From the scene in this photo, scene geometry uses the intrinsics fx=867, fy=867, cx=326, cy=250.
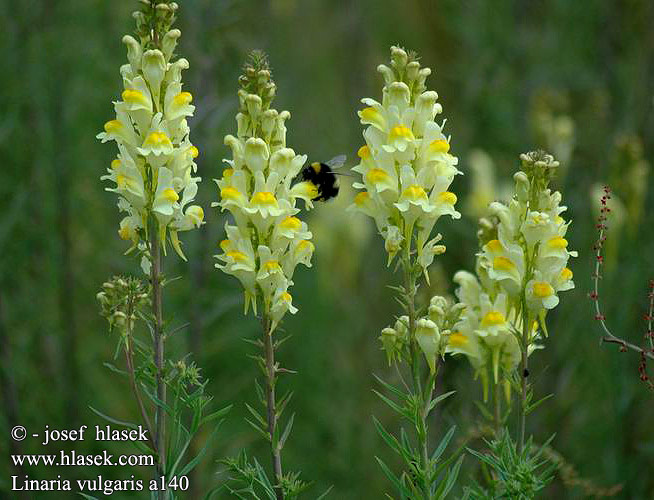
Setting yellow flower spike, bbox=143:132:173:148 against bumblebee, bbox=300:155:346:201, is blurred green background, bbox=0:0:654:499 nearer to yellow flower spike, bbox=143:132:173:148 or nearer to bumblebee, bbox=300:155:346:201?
bumblebee, bbox=300:155:346:201

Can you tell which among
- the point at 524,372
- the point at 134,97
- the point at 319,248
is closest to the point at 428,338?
the point at 524,372

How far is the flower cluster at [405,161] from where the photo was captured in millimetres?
1960

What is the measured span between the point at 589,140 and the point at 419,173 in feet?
11.7

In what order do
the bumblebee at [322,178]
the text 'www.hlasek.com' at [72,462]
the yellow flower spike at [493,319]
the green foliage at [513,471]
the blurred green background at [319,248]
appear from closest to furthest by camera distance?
the green foliage at [513,471] → the yellow flower spike at [493,319] → the bumblebee at [322,178] → the text 'www.hlasek.com' at [72,462] → the blurred green background at [319,248]

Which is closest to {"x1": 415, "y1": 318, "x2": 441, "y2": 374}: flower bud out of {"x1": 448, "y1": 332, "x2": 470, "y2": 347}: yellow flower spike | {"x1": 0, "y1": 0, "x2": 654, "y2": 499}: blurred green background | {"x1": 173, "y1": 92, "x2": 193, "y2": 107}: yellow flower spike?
{"x1": 448, "y1": 332, "x2": 470, "y2": 347}: yellow flower spike

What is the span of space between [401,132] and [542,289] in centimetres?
48

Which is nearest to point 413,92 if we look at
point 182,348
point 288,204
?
point 288,204

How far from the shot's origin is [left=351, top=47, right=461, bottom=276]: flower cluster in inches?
77.2

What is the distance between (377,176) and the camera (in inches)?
77.5

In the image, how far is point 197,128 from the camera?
3697 mm

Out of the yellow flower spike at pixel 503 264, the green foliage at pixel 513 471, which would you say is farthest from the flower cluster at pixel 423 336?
the green foliage at pixel 513 471

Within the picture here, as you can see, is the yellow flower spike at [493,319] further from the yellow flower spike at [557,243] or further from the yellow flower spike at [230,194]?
the yellow flower spike at [230,194]

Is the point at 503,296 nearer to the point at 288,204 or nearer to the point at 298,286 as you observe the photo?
the point at 288,204

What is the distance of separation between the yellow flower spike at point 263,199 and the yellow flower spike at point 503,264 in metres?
0.54
